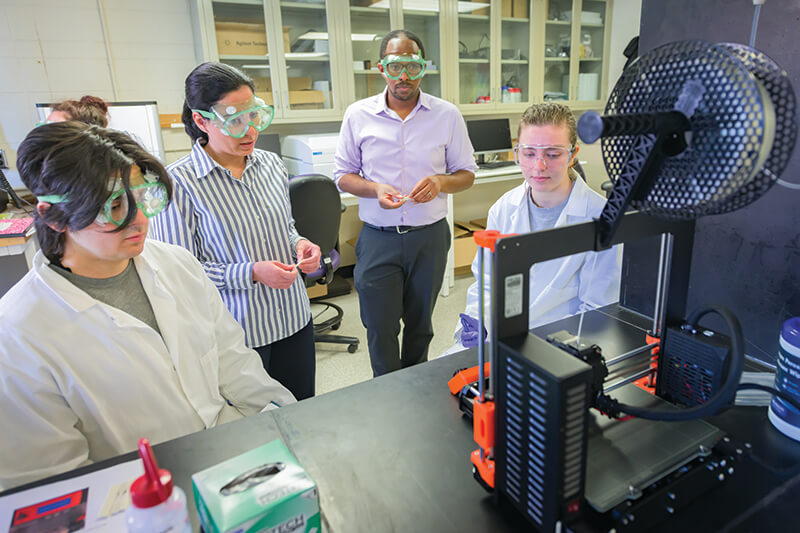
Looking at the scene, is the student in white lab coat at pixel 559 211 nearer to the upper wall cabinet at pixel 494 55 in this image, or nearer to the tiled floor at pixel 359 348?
the tiled floor at pixel 359 348

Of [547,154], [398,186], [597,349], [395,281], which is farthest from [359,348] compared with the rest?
[597,349]

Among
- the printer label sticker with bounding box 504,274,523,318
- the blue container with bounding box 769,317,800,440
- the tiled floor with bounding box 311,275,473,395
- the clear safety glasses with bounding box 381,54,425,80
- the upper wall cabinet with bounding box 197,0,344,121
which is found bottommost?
the tiled floor with bounding box 311,275,473,395

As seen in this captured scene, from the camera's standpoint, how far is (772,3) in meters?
0.94

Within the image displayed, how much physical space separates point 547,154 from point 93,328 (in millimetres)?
1256

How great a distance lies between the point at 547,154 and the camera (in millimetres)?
1489

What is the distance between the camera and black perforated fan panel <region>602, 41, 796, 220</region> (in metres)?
0.53

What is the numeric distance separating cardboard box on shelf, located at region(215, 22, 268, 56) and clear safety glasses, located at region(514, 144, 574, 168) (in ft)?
7.37

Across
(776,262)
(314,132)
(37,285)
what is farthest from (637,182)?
(314,132)

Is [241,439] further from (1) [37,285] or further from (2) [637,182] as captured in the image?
(2) [637,182]

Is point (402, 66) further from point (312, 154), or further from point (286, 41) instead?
point (286, 41)

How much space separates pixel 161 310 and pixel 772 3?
138cm

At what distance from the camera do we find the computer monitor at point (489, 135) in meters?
3.96

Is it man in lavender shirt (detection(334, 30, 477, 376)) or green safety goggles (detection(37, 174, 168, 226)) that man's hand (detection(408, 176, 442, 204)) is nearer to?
man in lavender shirt (detection(334, 30, 477, 376))

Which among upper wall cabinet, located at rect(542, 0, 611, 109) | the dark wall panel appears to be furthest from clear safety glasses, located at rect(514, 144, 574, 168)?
upper wall cabinet, located at rect(542, 0, 611, 109)
